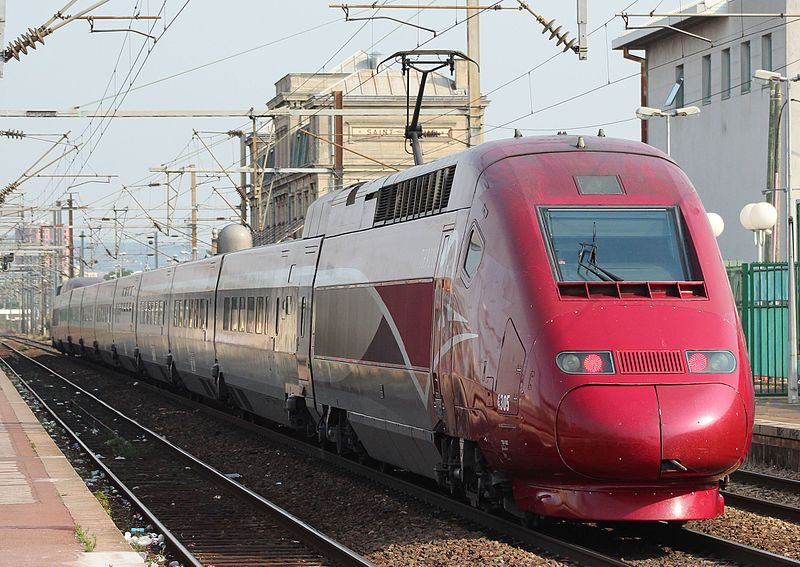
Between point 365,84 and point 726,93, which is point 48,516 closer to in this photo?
point 726,93

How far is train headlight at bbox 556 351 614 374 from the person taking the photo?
10438 millimetres

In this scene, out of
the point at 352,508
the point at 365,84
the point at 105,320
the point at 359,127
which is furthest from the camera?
the point at 365,84

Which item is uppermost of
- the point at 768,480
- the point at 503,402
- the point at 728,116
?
the point at 728,116

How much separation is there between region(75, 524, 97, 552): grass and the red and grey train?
3.17 m

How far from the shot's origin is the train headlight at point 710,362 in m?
10.6

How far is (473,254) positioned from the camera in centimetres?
1189

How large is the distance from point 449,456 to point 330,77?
5902 cm

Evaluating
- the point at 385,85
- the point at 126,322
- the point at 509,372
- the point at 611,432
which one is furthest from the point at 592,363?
the point at 385,85

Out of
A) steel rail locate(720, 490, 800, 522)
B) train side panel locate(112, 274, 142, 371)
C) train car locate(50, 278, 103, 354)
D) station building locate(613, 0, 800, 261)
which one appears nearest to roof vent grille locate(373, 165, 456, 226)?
steel rail locate(720, 490, 800, 522)

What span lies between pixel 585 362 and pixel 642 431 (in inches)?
26.4

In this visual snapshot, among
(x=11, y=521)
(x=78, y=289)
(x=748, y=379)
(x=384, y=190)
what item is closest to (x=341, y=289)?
(x=384, y=190)

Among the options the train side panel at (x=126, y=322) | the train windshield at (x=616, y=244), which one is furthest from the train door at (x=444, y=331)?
the train side panel at (x=126, y=322)

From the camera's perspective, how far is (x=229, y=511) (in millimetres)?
14500

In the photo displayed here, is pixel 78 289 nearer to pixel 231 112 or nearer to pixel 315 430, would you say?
pixel 231 112
